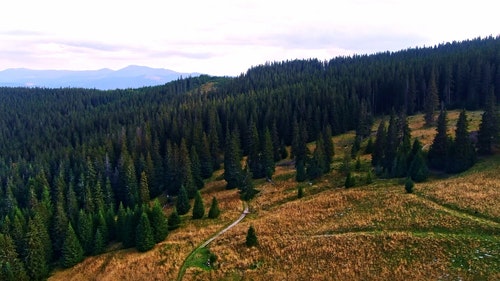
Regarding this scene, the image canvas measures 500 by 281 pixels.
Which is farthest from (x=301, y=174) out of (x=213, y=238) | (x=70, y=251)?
(x=70, y=251)

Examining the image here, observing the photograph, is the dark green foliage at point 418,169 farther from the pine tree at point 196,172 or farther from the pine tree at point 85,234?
the pine tree at point 85,234

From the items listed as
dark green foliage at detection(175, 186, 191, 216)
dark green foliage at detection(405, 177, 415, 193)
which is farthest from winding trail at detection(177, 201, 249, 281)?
dark green foliage at detection(405, 177, 415, 193)

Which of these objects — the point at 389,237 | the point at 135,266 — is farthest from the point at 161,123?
the point at 389,237

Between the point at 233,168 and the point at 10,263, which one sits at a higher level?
the point at 233,168

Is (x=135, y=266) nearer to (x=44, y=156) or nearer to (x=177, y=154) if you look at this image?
(x=177, y=154)

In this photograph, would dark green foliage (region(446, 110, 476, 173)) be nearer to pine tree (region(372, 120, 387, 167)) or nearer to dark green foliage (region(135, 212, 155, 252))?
pine tree (region(372, 120, 387, 167))

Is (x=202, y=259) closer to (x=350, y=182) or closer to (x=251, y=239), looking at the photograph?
(x=251, y=239)

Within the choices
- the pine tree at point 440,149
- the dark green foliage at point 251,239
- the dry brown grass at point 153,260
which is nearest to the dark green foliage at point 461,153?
the pine tree at point 440,149
